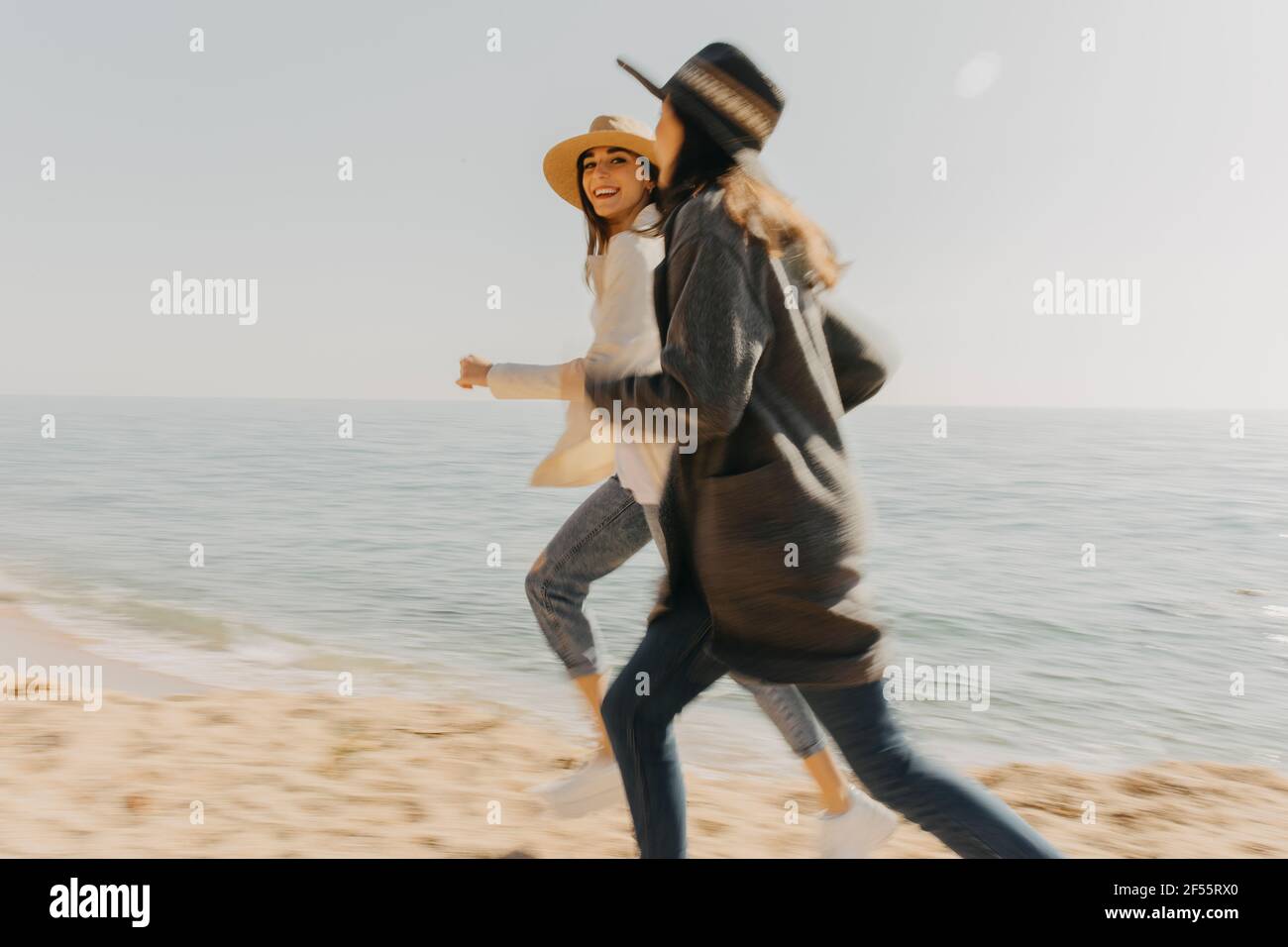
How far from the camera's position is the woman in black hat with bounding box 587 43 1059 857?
1.65m

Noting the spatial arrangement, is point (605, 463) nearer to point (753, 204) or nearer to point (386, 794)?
point (753, 204)

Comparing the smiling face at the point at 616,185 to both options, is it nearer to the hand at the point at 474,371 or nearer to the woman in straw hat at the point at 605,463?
the woman in straw hat at the point at 605,463

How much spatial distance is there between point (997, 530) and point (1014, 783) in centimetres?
806

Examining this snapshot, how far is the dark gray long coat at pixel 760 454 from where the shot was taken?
1.63 m

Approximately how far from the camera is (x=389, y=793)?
3.15 metres

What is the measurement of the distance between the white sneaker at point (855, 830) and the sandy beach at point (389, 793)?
1.58ft

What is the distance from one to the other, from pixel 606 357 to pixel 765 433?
0.59 meters

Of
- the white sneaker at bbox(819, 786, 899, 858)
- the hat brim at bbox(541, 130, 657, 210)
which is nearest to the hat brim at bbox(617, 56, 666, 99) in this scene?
the hat brim at bbox(541, 130, 657, 210)

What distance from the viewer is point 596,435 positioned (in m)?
2.02

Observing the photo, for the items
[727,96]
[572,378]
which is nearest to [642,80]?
[727,96]
